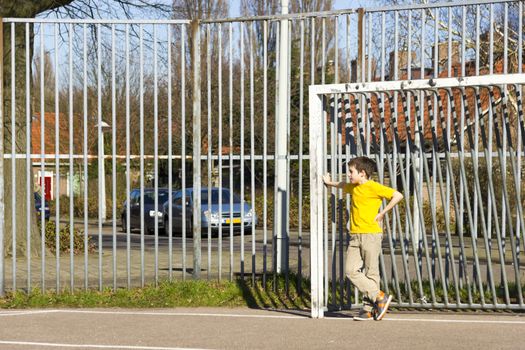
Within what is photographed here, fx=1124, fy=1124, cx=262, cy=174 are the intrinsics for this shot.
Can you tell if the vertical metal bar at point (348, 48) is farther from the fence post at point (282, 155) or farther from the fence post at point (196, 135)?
the fence post at point (196, 135)

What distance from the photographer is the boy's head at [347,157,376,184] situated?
35.0 ft

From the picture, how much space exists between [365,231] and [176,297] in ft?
8.91

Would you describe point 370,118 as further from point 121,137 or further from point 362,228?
point 121,137

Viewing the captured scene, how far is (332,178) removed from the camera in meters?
11.5

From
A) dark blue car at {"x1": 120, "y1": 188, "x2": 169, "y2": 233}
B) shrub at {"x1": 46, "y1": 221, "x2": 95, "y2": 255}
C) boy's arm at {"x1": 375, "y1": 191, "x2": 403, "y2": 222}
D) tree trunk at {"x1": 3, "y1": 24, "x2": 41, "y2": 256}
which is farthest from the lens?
dark blue car at {"x1": 120, "y1": 188, "x2": 169, "y2": 233}

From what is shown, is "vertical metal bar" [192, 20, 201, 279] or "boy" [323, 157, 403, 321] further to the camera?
"vertical metal bar" [192, 20, 201, 279]

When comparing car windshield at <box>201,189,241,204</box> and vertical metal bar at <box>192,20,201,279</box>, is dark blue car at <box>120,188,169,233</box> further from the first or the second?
vertical metal bar at <box>192,20,201,279</box>

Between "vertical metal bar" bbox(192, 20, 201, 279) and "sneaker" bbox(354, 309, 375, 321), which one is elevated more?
"vertical metal bar" bbox(192, 20, 201, 279)

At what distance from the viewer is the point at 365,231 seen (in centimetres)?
1066

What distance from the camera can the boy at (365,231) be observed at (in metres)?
10.6

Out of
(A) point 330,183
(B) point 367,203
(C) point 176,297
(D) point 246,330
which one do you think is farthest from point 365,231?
(C) point 176,297

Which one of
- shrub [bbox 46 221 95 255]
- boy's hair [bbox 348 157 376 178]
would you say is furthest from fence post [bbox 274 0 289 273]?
shrub [bbox 46 221 95 255]

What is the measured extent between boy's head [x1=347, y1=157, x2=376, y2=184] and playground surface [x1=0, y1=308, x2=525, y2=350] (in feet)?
4.44

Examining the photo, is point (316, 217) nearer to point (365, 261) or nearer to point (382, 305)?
point (365, 261)
